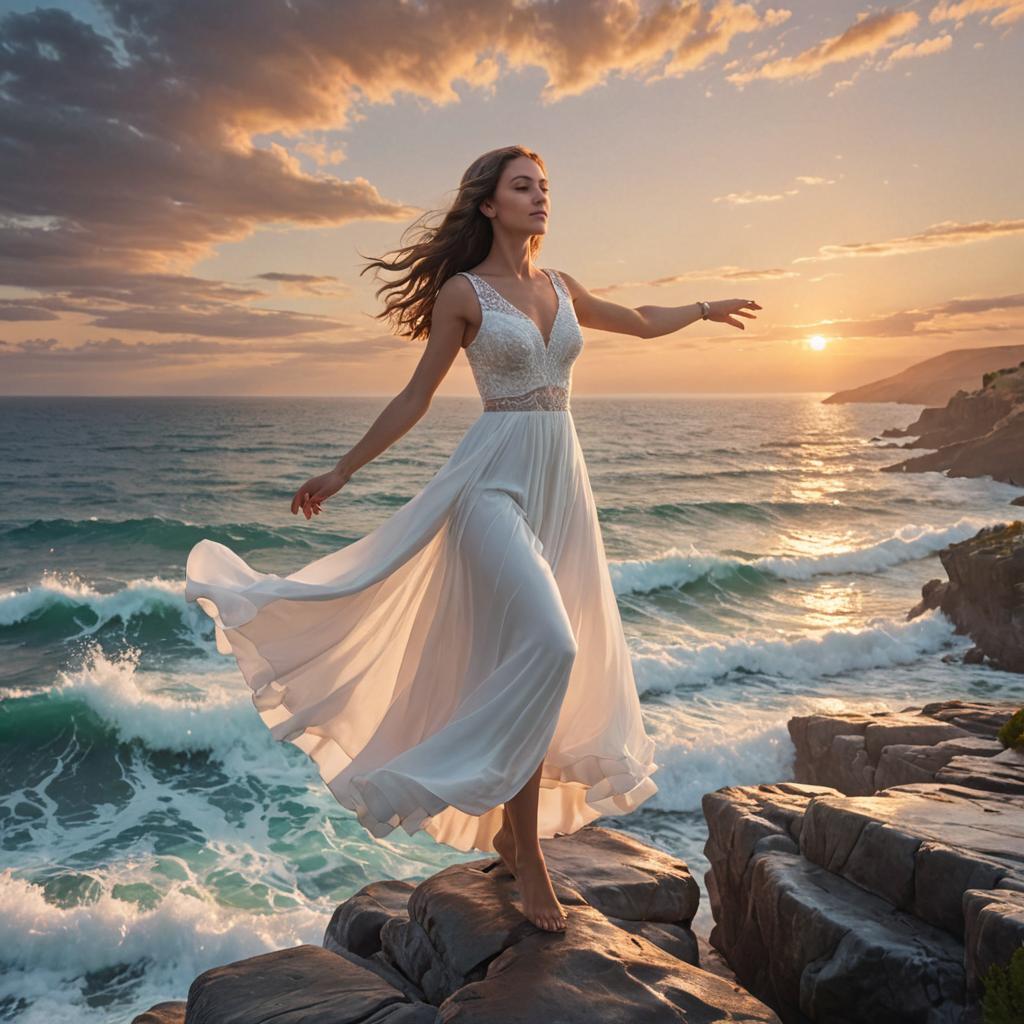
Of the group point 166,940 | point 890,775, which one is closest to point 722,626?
point 890,775

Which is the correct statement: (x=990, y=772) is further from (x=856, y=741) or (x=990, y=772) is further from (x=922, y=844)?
(x=856, y=741)

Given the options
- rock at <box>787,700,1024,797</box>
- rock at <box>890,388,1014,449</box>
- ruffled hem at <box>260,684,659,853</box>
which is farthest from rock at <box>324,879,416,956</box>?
rock at <box>890,388,1014,449</box>

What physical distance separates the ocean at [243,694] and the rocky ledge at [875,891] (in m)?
2.45

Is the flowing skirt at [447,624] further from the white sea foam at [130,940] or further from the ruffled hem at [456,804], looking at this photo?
the white sea foam at [130,940]

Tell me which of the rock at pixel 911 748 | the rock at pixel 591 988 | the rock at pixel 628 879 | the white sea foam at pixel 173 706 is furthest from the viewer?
the white sea foam at pixel 173 706

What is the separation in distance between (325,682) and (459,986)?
1384 millimetres

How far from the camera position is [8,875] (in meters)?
8.38

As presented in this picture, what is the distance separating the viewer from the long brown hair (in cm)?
392

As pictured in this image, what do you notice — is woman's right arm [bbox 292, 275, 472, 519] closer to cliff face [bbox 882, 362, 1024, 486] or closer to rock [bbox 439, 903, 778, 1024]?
rock [bbox 439, 903, 778, 1024]

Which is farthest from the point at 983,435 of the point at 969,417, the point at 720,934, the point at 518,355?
the point at 518,355

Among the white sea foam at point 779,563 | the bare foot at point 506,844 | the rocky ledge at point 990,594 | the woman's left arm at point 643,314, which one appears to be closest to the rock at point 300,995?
the bare foot at point 506,844

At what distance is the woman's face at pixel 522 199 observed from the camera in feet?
12.6

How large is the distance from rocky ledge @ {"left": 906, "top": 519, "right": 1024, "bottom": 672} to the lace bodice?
41.1 ft

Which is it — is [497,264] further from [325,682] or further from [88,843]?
[88,843]
